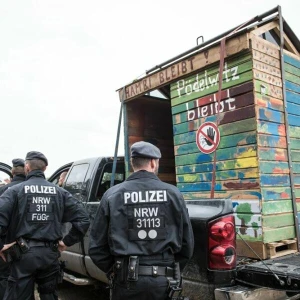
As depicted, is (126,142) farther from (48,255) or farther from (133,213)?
(133,213)

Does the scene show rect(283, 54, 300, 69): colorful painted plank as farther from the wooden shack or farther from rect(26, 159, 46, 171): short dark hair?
rect(26, 159, 46, 171): short dark hair

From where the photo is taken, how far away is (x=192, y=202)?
2.86 metres

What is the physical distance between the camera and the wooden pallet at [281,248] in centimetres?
310

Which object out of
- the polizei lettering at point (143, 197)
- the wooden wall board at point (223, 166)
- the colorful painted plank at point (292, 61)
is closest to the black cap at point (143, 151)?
the polizei lettering at point (143, 197)

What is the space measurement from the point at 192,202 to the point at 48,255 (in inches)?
55.9

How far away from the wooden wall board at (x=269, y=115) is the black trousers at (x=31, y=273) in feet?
7.81

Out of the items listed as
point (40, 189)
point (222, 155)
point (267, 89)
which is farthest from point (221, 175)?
point (40, 189)

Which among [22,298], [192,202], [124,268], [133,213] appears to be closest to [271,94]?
[192,202]

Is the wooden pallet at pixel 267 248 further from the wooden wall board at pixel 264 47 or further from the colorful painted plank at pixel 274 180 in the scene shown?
the wooden wall board at pixel 264 47

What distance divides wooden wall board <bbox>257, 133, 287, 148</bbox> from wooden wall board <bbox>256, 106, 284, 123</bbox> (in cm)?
17

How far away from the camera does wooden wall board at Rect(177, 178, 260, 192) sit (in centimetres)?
325

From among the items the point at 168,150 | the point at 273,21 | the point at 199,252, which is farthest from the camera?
the point at 168,150

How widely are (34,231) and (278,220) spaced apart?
233 centimetres

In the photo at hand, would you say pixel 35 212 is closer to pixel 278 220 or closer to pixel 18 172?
pixel 18 172
